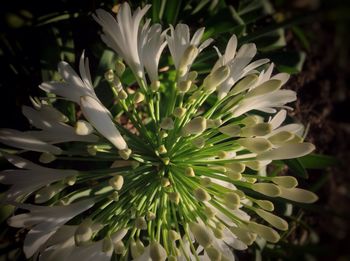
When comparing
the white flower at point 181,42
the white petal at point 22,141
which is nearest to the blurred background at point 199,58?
the white flower at point 181,42

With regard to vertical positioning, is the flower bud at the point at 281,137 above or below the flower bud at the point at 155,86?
below

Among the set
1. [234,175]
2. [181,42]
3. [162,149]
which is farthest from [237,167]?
[181,42]

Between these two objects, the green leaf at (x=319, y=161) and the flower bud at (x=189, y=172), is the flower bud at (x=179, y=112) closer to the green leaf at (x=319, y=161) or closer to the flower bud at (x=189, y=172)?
the flower bud at (x=189, y=172)

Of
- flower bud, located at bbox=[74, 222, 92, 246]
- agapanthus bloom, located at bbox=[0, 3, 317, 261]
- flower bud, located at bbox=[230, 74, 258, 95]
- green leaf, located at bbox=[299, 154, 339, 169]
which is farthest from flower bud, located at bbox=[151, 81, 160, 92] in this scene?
green leaf, located at bbox=[299, 154, 339, 169]

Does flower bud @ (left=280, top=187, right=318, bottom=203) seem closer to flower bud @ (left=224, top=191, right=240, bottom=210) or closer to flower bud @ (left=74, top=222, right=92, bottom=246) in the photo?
flower bud @ (left=224, top=191, right=240, bottom=210)

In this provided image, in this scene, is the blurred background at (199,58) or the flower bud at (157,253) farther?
the blurred background at (199,58)

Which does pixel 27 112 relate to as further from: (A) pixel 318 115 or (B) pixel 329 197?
(B) pixel 329 197

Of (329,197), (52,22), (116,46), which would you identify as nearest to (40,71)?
(52,22)

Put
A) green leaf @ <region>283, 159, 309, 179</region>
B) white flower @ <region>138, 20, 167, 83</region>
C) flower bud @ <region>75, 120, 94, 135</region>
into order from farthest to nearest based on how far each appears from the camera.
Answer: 1. green leaf @ <region>283, 159, 309, 179</region>
2. white flower @ <region>138, 20, 167, 83</region>
3. flower bud @ <region>75, 120, 94, 135</region>
